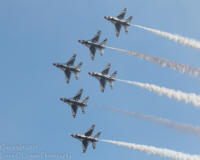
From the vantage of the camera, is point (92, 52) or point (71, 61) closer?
point (92, 52)

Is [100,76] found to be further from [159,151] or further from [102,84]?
[159,151]

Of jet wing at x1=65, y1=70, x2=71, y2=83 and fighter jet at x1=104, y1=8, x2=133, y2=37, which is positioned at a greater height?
fighter jet at x1=104, y1=8, x2=133, y2=37

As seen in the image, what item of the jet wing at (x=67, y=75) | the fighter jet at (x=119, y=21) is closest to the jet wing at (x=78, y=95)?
the jet wing at (x=67, y=75)

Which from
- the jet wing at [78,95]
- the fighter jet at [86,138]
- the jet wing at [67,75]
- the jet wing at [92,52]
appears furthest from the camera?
the jet wing at [67,75]

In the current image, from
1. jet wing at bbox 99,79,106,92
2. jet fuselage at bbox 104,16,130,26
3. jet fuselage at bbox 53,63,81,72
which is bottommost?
jet wing at bbox 99,79,106,92

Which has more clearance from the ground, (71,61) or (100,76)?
(71,61)

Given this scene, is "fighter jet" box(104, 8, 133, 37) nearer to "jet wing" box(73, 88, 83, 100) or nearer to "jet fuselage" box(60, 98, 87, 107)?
"jet wing" box(73, 88, 83, 100)

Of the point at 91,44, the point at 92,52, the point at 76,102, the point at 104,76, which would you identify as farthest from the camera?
the point at 91,44

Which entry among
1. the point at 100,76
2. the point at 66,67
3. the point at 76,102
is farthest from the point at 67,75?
the point at 100,76

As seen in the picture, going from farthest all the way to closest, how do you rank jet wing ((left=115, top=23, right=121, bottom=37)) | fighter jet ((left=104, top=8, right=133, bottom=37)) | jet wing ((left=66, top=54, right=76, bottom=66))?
jet wing ((left=66, top=54, right=76, bottom=66)) → jet wing ((left=115, top=23, right=121, bottom=37)) → fighter jet ((left=104, top=8, right=133, bottom=37))

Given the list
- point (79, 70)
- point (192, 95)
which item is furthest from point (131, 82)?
point (79, 70)

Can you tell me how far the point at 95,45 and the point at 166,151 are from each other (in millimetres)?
39072

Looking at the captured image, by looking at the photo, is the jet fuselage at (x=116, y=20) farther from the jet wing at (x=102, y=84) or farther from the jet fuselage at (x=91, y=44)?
the jet wing at (x=102, y=84)

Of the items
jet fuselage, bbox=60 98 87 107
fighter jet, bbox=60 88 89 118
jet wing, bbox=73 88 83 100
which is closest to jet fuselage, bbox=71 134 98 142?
fighter jet, bbox=60 88 89 118
